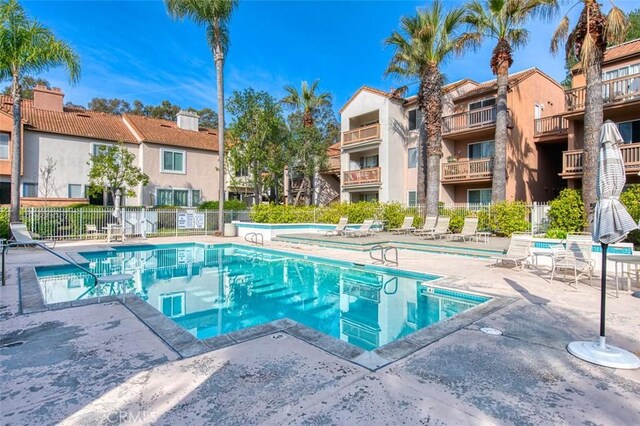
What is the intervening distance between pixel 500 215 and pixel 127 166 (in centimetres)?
2143

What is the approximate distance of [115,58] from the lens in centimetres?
2623

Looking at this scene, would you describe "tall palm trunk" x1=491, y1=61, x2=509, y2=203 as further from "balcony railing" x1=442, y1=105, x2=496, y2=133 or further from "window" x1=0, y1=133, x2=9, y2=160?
"window" x1=0, y1=133, x2=9, y2=160

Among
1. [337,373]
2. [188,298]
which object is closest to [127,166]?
[188,298]

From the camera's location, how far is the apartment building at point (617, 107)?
1541 centimetres

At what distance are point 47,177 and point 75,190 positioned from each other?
180 cm

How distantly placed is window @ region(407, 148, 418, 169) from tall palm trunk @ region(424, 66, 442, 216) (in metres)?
6.13

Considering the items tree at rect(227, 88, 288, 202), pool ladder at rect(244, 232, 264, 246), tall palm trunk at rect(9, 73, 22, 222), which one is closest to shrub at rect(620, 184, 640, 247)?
pool ladder at rect(244, 232, 264, 246)

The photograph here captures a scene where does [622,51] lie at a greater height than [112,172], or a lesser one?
greater

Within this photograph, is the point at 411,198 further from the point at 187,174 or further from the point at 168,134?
the point at 168,134

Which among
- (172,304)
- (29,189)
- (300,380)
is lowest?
(172,304)

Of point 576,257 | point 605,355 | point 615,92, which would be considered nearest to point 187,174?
point 576,257

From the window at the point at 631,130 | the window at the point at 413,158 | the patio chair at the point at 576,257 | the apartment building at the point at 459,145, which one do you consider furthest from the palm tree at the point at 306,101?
the patio chair at the point at 576,257

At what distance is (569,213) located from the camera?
13672 millimetres

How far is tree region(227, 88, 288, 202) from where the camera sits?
2533cm
